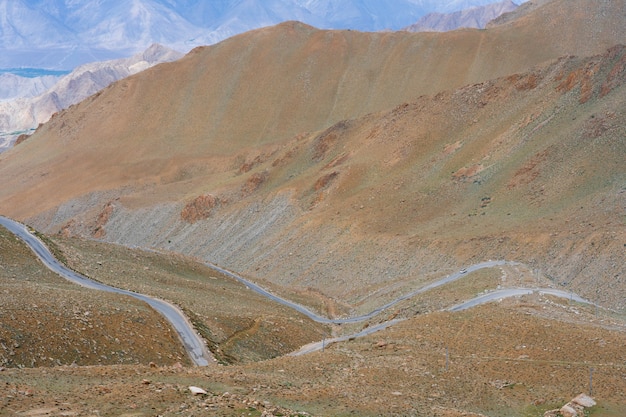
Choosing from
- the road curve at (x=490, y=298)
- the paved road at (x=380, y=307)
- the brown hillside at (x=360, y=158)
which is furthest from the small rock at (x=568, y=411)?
the paved road at (x=380, y=307)

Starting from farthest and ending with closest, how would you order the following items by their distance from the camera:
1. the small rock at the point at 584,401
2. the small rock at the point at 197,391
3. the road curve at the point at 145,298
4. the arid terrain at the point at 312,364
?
the road curve at the point at 145,298 → the small rock at the point at 584,401 → the small rock at the point at 197,391 → the arid terrain at the point at 312,364

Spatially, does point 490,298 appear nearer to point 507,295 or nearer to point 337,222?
point 507,295

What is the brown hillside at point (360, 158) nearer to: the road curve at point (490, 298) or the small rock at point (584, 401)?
the road curve at point (490, 298)

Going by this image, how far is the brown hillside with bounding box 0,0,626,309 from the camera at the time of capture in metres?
76.4

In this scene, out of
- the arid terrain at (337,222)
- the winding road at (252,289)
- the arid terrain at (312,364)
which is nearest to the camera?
the arid terrain at (312,364)

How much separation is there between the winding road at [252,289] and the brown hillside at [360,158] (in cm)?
426

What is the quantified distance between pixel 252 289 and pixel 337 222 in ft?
83.3

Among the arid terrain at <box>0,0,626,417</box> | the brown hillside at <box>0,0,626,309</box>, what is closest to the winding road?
the arid terrain at <box>0,0,626,417</box>

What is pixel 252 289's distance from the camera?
235 ft

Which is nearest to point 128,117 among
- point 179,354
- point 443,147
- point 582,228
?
point 443,147

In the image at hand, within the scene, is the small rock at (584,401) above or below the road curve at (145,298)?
below

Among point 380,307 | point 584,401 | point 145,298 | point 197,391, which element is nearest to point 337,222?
point 380,307

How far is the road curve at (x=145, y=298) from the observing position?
41.2m

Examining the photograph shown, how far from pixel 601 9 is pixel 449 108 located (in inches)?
3336
